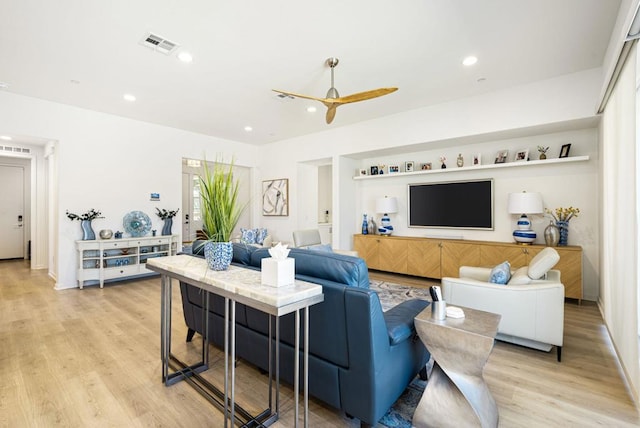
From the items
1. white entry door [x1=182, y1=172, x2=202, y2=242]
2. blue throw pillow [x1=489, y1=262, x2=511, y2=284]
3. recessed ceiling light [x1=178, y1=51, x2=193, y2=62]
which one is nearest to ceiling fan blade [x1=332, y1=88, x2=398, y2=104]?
recessed ceiling light [x1=178, y1=51, x2=193, y2=62]

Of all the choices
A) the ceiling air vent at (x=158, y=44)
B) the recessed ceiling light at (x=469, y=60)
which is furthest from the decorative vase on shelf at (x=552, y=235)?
the ceiling air vent at (x=158, y=44)

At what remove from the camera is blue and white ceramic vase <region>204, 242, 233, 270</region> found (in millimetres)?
1872

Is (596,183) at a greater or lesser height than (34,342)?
greater

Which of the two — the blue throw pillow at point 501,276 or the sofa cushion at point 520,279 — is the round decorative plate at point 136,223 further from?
the sofa cushion at point 520,279

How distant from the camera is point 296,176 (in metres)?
6.86

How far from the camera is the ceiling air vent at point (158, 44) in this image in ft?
9.49

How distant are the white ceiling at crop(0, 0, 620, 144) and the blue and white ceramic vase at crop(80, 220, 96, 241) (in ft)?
6.33

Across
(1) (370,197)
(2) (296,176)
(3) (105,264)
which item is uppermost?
(2) (296,176)

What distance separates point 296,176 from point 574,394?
5.76m

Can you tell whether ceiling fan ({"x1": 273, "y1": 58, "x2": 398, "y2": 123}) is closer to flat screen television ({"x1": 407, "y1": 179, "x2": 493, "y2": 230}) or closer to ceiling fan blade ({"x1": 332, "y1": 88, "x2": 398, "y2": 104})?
ceiling fan blade ({"x1": 332, "y1": 88, "x2": 398, "y2": 104})

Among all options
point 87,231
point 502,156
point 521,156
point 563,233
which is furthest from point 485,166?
point 87,231

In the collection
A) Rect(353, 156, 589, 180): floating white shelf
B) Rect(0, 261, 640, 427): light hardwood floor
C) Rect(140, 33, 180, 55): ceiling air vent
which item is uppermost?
Rect(140, 33, 180, 55): ceiling air vent

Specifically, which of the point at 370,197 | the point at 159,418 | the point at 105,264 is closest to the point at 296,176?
the point at 370,197

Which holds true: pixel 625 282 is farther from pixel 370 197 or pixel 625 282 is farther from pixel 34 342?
pixel 34 342
